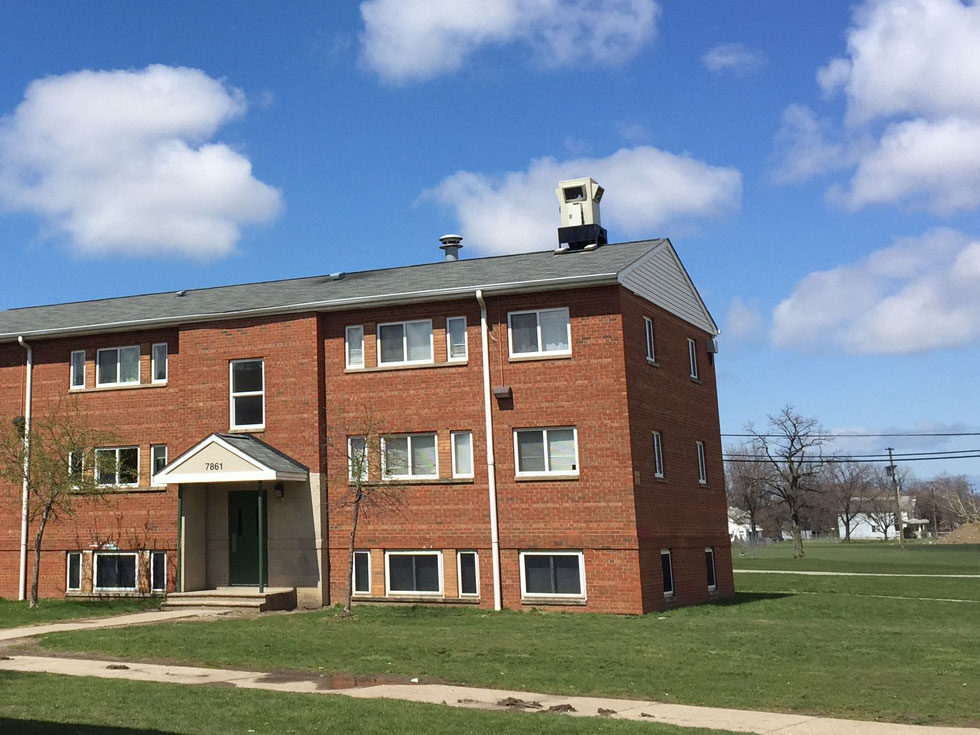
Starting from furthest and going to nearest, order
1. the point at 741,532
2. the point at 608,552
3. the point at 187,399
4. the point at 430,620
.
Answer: the point at 741,532 < the point at 187,399 < the point at 608,552 < the point at 430,620

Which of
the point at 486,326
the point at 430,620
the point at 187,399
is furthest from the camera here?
the point at 187,399

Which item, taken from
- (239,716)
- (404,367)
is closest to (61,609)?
(404,367)

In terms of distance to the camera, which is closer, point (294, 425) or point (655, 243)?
point (294, 425)

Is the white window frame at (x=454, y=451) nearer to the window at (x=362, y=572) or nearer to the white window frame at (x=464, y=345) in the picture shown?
the white window frame at (x=464, y=345)

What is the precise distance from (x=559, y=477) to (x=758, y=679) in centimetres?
996

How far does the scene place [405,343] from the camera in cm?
2505

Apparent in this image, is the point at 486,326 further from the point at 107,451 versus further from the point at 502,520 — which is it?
the point at 107,451

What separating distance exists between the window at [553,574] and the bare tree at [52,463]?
10981 millimetres

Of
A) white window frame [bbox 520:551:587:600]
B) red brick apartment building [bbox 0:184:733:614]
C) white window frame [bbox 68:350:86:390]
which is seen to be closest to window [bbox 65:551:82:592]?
red brick apartment building [bbox 0:184:733:614]

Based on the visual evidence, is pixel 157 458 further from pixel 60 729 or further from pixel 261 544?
pixel 60 729

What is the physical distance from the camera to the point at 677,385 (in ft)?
89.4

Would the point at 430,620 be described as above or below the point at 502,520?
below

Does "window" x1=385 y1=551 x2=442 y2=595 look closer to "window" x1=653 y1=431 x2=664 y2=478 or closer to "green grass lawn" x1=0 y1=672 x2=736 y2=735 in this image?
"window" x1=653 y1=431 x2=664 y2=478

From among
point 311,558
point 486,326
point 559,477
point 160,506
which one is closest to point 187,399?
point 160,506
